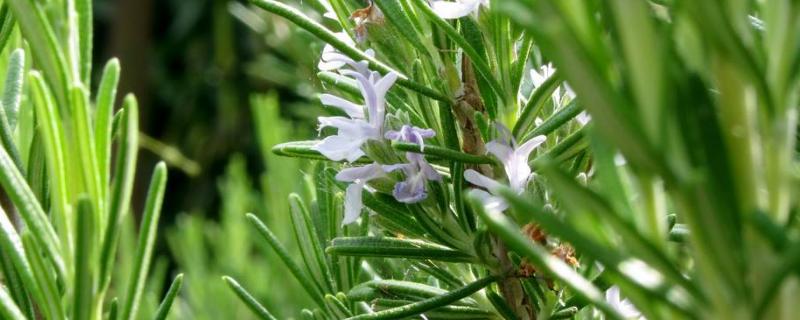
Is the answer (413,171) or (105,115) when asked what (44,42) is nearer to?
(105,115)

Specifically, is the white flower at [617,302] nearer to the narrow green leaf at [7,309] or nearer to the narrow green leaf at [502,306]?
the narrow green leaf at [502,306]

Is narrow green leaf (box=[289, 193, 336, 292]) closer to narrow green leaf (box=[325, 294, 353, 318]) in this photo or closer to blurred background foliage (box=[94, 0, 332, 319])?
narrow green leaf (box=[325, 294, 353, 318])

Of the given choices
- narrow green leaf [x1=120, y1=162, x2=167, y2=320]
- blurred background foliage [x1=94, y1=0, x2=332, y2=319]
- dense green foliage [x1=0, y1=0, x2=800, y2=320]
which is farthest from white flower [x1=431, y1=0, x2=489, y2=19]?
blurred background foliage [x1=94, y1=0, x2=332, y2=319]

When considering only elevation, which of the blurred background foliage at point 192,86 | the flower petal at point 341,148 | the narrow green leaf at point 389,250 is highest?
the flower petal at point 341,148

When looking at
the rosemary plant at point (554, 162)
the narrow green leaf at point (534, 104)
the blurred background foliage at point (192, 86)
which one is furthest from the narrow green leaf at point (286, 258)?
the blurred background foliage at point (192, 86)

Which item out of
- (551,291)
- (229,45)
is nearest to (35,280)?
(551,291)

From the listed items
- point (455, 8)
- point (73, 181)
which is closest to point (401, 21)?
point (455, 8)

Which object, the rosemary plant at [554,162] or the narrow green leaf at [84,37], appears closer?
the rosemary plant at [554,162]
